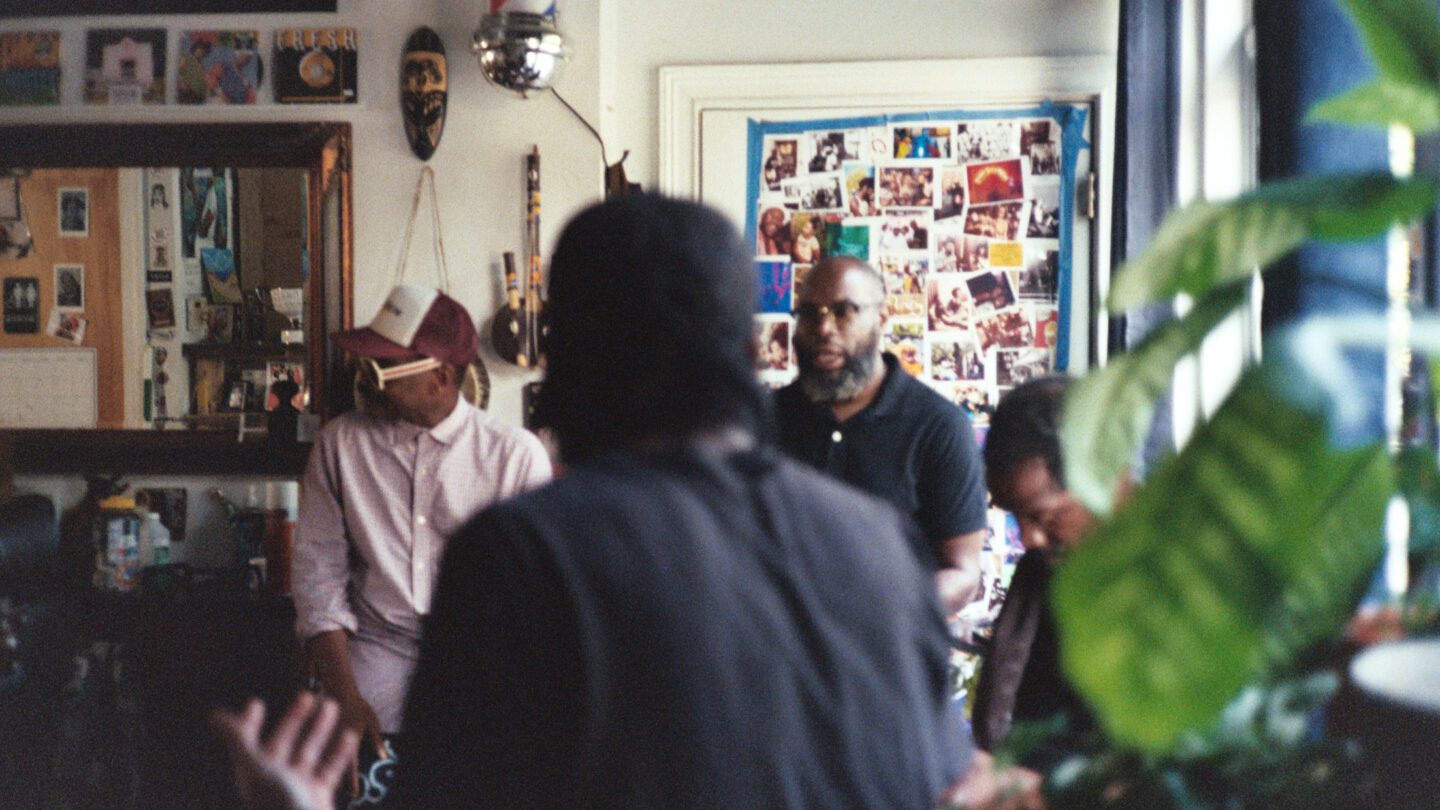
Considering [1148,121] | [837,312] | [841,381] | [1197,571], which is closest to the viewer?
[1197,571]

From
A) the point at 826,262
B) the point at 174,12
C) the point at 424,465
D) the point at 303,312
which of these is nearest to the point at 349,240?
the point at 303,312

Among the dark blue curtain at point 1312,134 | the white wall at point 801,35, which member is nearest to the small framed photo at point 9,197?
the white wall at point 801,35

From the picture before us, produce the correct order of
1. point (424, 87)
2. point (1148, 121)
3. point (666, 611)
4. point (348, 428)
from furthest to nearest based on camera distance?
point (424, 87), point (1148, 121), point (348, 428), point (666, 611)

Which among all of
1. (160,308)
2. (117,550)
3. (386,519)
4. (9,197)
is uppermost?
(9,197)

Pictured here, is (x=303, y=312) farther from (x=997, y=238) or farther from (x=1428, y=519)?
(x=1428, y=519)

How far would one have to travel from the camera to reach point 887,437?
2.79 metres

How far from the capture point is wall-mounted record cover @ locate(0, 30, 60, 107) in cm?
415

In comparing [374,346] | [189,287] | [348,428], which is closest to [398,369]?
[374,346]

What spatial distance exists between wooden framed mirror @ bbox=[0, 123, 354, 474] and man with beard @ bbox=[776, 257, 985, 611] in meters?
1.82

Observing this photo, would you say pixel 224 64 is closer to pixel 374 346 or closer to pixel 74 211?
pixel 74 211

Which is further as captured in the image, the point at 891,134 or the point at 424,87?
the point at 891,134

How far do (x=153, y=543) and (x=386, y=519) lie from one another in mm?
1470

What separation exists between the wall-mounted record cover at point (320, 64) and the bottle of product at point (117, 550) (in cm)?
146

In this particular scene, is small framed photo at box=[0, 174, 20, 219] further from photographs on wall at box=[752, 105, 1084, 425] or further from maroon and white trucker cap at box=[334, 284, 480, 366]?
photographs on wall at box=[752, 105, 1084, 425]
